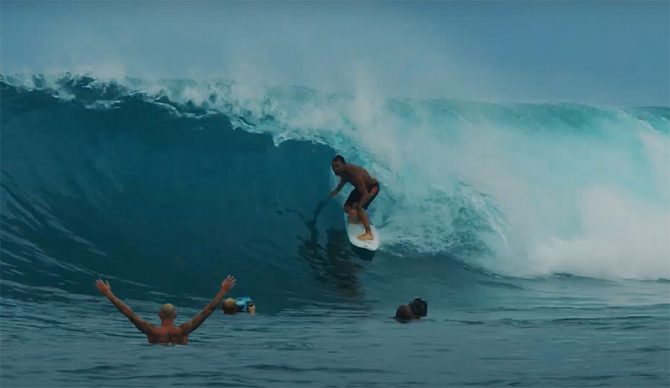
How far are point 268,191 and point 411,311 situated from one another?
5.38 m

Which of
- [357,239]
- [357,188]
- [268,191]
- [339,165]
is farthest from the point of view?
[268,191]

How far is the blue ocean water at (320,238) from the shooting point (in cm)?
785

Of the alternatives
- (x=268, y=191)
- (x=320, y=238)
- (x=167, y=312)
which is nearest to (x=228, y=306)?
(x=167, y=312)

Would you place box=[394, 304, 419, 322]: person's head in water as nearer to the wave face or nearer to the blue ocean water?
the blue ocean water

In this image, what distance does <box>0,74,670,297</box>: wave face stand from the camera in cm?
1305

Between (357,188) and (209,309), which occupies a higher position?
(357,188)

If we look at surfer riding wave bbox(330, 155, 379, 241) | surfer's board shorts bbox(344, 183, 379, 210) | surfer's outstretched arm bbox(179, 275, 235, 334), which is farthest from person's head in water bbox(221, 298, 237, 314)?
surfer's board shorts bbox(344, 183, 379, 210)

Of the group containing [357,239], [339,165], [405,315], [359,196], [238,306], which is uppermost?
[339,165]

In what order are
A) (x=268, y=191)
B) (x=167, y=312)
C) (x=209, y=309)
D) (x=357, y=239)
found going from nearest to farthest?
(x=209, y=309) → (x=167, y=312) → (x=357, y=239) → (x=268, y=191)

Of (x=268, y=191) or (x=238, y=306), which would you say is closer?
(x=238, y=306)

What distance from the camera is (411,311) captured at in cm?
1008

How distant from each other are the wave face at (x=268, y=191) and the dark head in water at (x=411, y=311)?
74.4 inches

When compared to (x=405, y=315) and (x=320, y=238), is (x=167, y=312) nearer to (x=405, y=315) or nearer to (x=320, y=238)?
(x=405, y=315)

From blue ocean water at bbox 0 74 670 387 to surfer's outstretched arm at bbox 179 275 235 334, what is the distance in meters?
0.25
